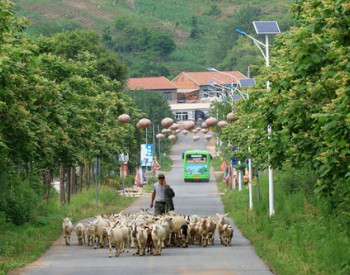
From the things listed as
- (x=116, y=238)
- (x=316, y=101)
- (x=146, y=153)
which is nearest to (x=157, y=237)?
(x=116, y=238)

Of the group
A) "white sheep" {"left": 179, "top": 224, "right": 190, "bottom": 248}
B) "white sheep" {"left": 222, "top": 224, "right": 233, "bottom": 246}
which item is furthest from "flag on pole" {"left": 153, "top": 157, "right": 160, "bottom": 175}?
"white sheep" {"left": 179, "top": 224, "right": 190, "bottom": 248}

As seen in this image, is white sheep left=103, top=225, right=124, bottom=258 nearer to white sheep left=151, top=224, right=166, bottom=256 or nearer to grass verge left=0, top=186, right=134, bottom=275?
white sheep left=151, top=224, right=166, bottom=256

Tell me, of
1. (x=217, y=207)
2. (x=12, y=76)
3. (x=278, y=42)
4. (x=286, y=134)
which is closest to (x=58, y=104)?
(x=278, y=42)

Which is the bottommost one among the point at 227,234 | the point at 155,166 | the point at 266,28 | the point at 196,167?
the point at 227,234

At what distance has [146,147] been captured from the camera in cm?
9425

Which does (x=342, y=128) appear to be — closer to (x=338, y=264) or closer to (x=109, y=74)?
(x=338, y=264)

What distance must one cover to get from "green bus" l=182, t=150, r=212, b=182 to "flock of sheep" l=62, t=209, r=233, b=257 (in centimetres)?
7212

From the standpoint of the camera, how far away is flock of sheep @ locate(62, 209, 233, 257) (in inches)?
1133

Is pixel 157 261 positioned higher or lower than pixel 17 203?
lower

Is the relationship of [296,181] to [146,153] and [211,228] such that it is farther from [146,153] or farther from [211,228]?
[146,153]

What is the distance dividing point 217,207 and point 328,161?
1523 inches

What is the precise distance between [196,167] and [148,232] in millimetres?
78495

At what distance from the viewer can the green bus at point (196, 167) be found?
350ft

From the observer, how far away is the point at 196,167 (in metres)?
107
